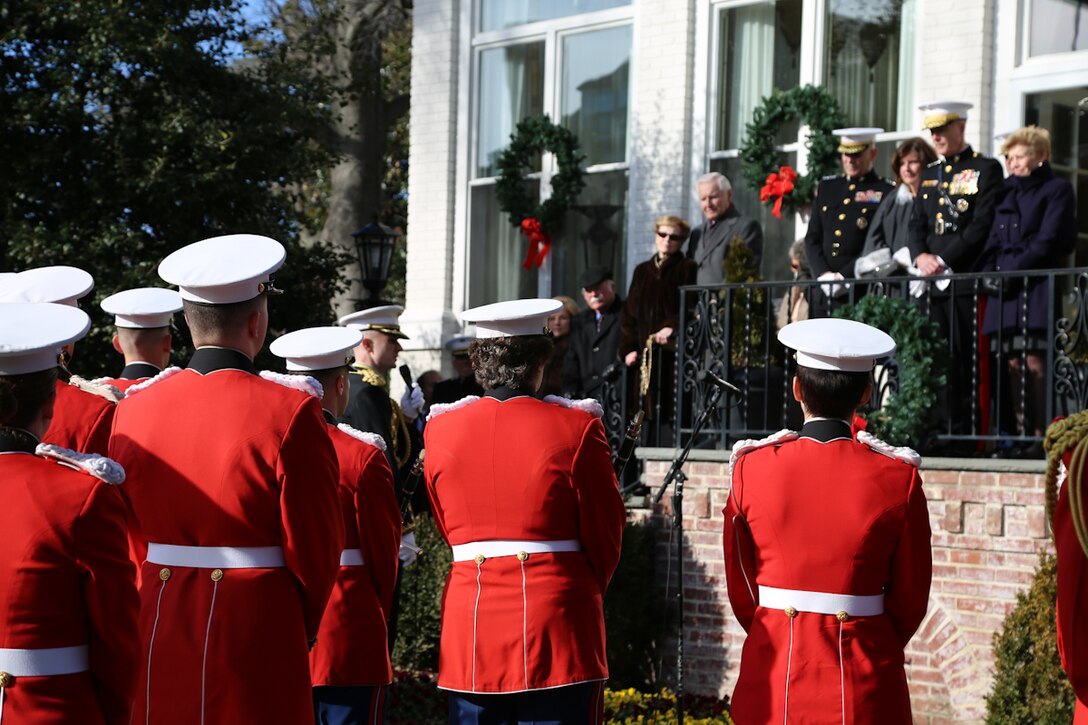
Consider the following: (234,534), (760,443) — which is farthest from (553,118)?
(234,534)

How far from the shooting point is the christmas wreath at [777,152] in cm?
1240

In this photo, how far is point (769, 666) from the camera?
14.8 ft

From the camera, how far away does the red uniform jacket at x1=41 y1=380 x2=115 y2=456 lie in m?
5.37

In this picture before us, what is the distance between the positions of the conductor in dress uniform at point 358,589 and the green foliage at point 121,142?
1001 cm

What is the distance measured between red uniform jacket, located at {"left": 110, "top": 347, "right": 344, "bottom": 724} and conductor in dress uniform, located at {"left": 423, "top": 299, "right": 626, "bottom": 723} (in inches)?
37.8

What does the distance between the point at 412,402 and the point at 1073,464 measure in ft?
19.4

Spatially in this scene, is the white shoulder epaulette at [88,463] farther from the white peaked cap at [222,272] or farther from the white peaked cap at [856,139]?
the white peaked cap at [856,139]

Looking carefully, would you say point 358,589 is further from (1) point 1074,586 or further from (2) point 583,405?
(1) point 1074,586

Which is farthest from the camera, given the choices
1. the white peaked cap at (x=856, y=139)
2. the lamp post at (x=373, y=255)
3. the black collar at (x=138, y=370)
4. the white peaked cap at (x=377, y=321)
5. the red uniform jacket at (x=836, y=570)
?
the lamp post at (x=373, y=255)

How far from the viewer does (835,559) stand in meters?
4.46

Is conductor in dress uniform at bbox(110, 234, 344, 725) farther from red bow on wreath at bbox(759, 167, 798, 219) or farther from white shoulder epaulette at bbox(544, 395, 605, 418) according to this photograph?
red bow on wreath at bbox(759, 167, 798, 219)

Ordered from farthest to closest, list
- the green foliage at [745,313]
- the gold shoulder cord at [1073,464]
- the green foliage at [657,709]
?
the green foliage at [745,313]
the green foliage at [657,709]
the gold shoulder cord at [1073,464]

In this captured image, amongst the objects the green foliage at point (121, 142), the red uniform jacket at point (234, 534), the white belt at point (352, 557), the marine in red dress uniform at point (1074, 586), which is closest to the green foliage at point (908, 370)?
the white belt at point (352, 557)

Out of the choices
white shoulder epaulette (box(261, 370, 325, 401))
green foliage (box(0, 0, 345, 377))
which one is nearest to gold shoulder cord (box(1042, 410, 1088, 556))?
white shoulder epaulette (box(261, 370, 325, 401))
